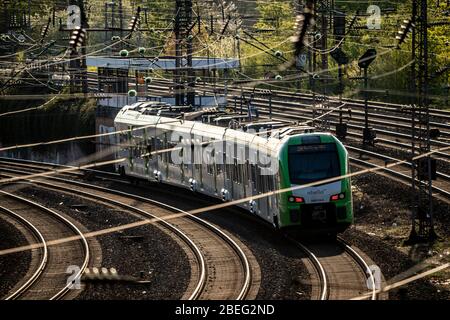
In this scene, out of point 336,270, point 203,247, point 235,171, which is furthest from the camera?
point 235,171

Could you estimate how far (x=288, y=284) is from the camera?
2138 cm

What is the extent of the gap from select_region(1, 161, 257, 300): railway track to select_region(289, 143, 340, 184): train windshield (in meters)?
2.45

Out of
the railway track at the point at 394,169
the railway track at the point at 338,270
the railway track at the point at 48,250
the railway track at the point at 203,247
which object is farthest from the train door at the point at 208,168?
the railway track at the point at 394,169

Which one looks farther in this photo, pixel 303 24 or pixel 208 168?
pixel 208 168

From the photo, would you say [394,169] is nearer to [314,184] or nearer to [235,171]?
[235,171]

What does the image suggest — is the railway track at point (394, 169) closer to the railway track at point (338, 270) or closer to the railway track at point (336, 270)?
the railway track at point (338, 270)

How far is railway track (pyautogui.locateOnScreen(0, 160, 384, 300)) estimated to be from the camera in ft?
67.3

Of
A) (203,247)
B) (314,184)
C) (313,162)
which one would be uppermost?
(313,162)

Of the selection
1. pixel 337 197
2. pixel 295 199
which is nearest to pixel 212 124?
pixel 295 199

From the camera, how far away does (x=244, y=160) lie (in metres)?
28.4

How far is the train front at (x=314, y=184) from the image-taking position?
2456cm

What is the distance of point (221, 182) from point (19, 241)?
20.7ft

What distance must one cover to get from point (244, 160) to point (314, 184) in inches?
168
